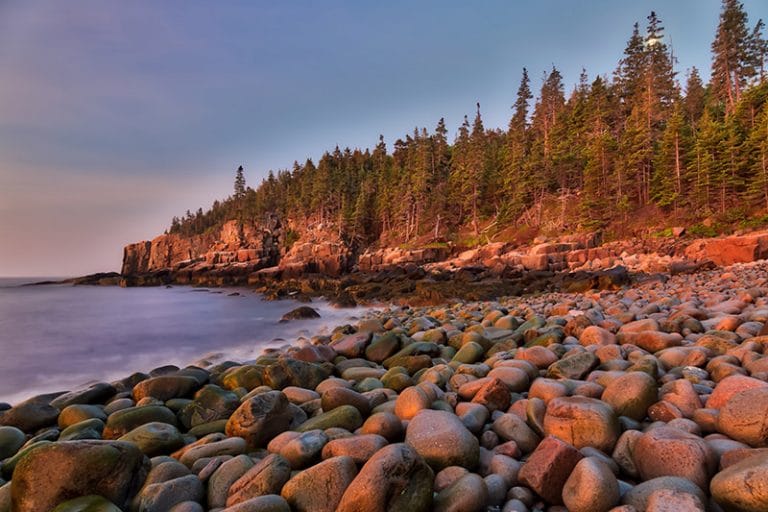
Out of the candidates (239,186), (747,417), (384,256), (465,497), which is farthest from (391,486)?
(239,186)

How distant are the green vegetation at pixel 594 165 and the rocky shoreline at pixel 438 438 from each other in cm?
2764

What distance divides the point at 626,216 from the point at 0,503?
125 feet

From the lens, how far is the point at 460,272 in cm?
2464

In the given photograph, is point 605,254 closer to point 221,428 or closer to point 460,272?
point 460,272

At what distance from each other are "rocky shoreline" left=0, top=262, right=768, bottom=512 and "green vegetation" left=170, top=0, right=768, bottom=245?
2764cm

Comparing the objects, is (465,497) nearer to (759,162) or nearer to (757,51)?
(759,162)

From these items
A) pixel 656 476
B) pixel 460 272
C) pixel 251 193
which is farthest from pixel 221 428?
pixel 251 193

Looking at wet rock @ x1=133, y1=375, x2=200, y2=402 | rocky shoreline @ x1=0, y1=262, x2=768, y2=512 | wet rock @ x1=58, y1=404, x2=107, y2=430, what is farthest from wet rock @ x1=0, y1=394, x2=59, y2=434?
wet rock @ x1=133, y1=375, x2=200, y2=402

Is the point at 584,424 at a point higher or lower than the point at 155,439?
higher

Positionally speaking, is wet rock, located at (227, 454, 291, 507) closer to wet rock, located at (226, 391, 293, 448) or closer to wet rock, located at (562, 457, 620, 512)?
wet rock, located at (226, 391, 293, 448)

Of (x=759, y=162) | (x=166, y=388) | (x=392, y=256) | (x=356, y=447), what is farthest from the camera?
(x=392, y=256)

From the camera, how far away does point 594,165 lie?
116 ft

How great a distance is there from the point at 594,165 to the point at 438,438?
129 ft

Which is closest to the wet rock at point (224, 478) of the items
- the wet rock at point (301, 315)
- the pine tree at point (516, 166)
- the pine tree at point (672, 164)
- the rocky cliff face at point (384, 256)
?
the wet rock at point (301, 315)
